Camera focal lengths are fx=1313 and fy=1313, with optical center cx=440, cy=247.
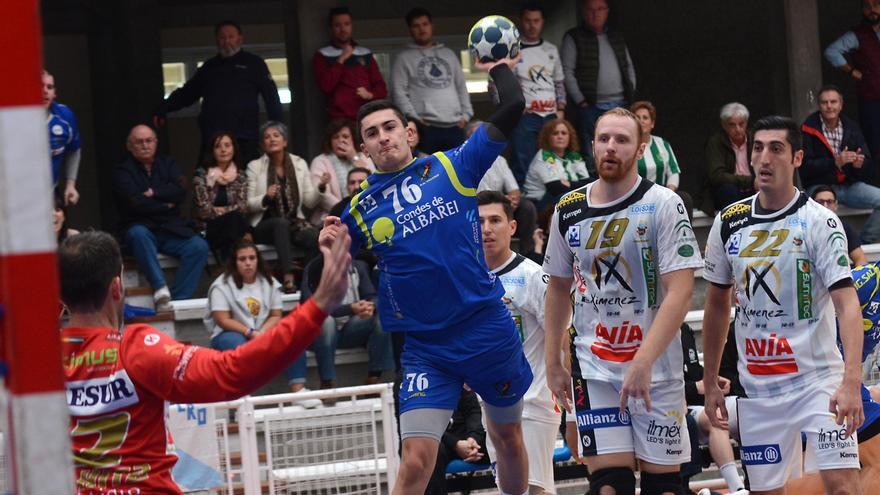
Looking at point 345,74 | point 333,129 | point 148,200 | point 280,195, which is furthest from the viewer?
point 345,74

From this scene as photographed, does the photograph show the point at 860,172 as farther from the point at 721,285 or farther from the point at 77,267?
the point at 77,267

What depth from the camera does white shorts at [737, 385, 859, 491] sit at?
6336 millimetres

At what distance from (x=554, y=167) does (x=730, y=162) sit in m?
2.19

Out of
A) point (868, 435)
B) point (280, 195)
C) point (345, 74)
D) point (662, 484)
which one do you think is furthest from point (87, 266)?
point (345, 74)

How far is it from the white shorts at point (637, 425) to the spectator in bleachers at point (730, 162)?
24.7 ft

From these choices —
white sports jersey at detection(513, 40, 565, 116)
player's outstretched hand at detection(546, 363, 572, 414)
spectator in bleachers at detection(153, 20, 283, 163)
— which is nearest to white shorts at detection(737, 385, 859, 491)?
player's outstretched hand at detection(546, 363, 572, 414)

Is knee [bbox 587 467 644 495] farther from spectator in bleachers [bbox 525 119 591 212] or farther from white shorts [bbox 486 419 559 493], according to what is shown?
spectator in bleachers [bbox 525 119 591 212]

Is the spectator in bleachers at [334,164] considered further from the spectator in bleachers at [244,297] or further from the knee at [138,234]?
the knee at [138,234]

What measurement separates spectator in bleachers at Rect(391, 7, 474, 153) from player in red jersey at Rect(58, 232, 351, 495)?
30.0 feet

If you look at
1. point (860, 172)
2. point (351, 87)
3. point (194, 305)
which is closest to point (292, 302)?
point (194, 305)

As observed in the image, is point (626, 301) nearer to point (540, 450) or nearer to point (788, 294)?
point (788, 294)

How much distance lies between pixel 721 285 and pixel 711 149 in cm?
758

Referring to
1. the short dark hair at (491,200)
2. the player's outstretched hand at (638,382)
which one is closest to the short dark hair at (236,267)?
the short dark hair at (491,200)

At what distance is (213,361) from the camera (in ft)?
12.5
